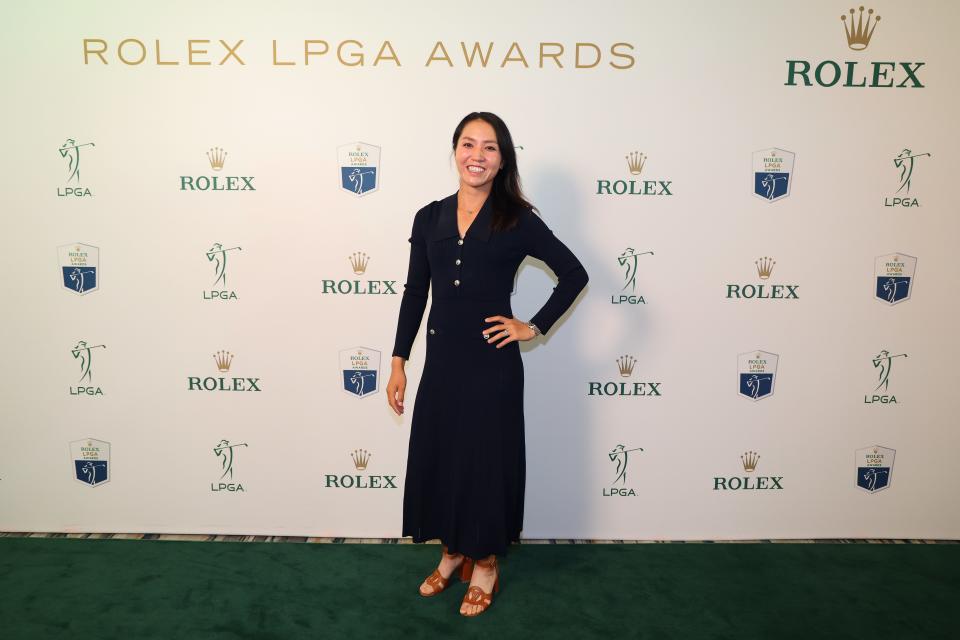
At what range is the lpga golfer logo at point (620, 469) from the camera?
110 inches

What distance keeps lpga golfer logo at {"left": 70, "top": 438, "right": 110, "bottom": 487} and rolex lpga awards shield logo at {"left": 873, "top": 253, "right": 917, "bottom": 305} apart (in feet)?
11.5

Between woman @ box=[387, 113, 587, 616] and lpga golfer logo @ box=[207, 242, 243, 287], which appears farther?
lpga golfer logo @ box=[207, 242, 243, 287]

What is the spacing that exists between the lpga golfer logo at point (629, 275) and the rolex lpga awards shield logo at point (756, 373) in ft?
1.75

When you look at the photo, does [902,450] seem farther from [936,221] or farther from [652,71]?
[652,71]

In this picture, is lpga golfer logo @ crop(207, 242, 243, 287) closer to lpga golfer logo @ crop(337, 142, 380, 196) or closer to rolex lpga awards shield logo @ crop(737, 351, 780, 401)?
lpga golfer logo @ crop(337, 142, 380, 196)

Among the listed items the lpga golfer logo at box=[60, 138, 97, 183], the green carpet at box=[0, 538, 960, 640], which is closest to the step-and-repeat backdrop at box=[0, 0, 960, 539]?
the lpga golfer logo at box=[60, 138, 97, 183]

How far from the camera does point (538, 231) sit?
85.7 inches

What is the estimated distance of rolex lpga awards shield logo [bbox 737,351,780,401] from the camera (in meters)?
2.75

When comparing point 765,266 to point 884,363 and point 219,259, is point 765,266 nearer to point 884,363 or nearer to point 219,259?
point 884,363

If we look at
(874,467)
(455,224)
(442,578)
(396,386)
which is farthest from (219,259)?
(874,467)

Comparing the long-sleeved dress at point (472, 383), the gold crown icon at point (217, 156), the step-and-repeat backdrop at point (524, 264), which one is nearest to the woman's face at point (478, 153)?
the long-sleeved dress at point (472, 383)

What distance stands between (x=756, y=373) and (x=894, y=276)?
72 cm

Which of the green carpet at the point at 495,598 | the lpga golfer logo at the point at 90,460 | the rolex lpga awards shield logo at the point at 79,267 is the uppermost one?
the rolex lpga awards shield logo at the point at 79,267

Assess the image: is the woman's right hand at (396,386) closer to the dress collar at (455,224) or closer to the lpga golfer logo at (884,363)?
the dress collar at (455,224)
